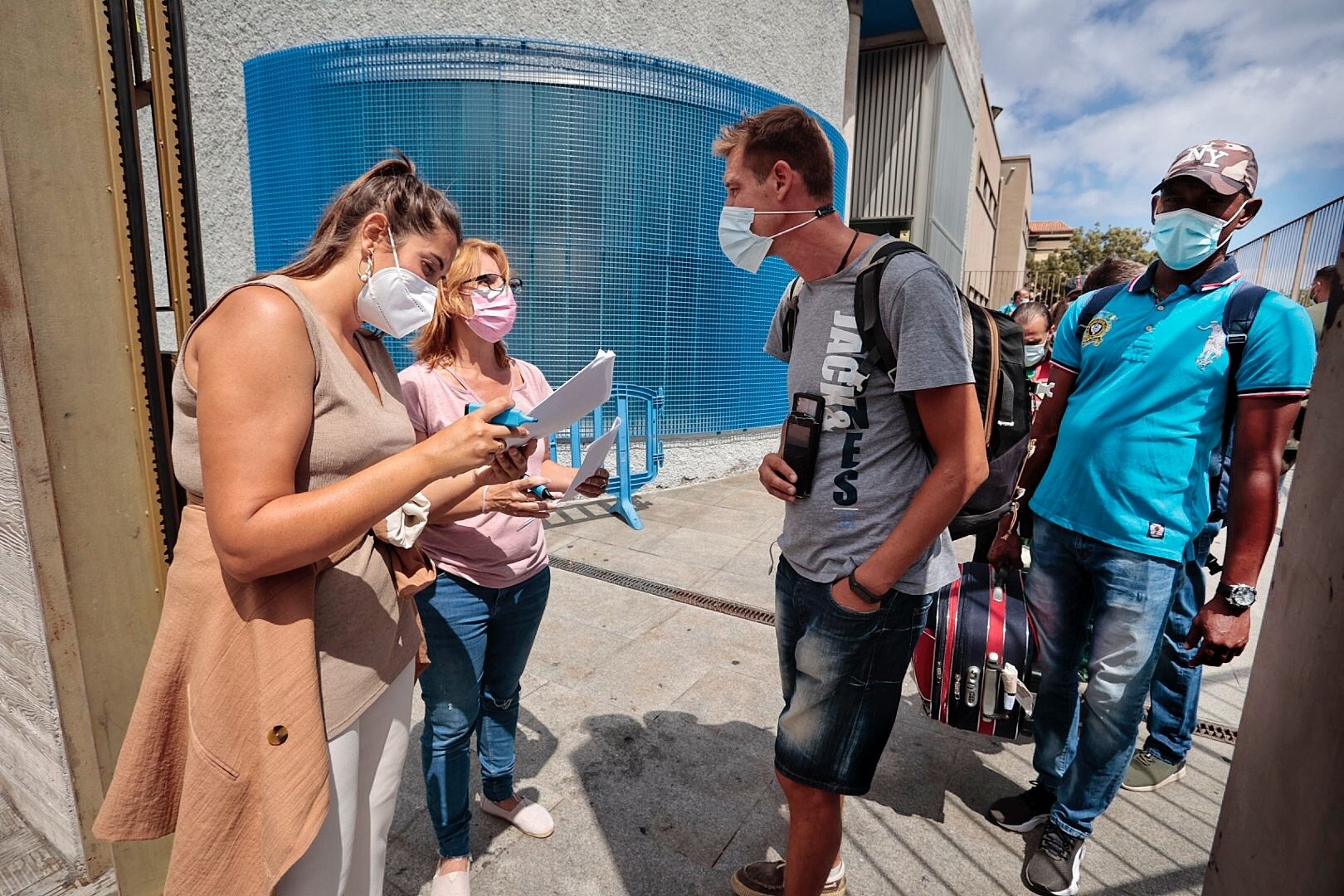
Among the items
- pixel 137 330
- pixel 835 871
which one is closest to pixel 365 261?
pixel 137 330

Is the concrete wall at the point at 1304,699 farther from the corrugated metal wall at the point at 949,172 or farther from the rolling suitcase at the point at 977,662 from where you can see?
the corrugated metal wall at the point at 949,172

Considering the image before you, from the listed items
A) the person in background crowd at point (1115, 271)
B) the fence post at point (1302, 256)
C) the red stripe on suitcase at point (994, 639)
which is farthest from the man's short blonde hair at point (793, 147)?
the fence post at point (1302, 256)

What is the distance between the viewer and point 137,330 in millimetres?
1727

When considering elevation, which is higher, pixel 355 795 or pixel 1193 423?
pixel 1193 423

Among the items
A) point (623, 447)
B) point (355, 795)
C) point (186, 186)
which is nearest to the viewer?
point (355, 795)

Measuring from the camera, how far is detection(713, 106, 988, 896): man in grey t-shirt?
158 cm

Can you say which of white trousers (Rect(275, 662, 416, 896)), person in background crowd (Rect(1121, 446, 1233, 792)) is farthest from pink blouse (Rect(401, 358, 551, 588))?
person in background crowd (Rect(1121, 446, 1233, 792))

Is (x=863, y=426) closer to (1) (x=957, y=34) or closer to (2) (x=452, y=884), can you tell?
(2) (x=452, y=884)

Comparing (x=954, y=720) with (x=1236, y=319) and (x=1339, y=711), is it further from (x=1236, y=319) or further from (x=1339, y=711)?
(x=1339, y=711)

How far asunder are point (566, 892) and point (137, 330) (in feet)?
6.53

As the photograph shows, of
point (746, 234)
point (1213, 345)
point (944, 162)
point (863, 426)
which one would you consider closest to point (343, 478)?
point (863, 426)

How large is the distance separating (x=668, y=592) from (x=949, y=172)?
45.4 ft

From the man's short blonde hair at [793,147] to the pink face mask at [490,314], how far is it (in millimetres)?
841

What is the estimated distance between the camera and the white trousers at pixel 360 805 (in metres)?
1.33
